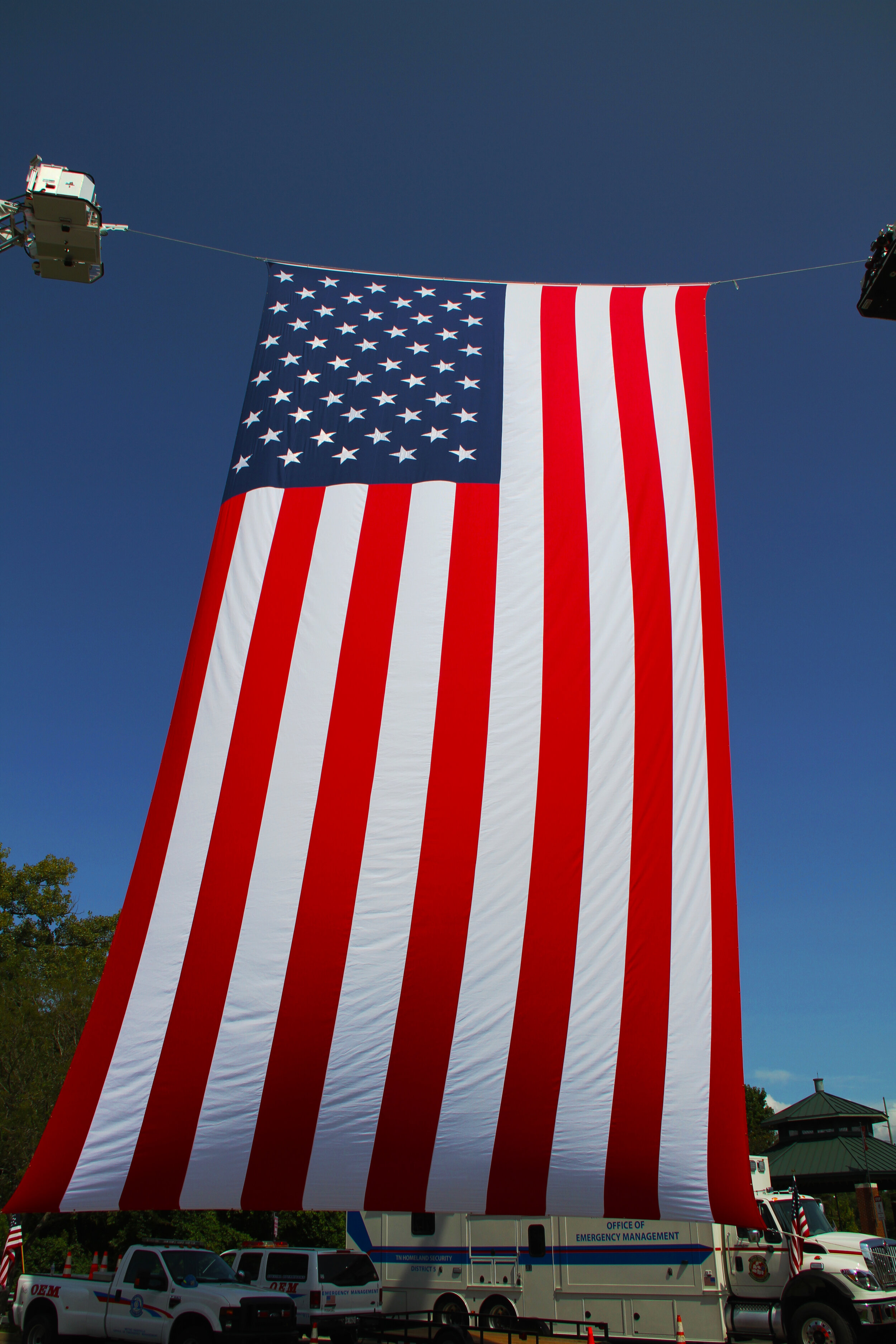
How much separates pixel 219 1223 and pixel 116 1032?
18.7 metres

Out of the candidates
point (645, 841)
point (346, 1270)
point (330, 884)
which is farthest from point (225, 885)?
point (346, 1270)

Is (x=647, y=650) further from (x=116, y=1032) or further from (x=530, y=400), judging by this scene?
(x=116, y=1032)

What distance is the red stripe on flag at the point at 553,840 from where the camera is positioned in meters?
5.48

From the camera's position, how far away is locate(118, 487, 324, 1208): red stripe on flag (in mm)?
5273

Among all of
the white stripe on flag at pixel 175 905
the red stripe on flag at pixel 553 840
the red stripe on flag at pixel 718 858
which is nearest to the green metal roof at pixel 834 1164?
the red stripe on flag at pixel 718 858

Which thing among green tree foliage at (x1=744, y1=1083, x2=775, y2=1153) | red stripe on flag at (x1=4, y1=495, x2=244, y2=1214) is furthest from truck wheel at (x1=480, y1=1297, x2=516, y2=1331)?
green tree foliage at (x1=744, y1=1083, x2=775, y2=1153)

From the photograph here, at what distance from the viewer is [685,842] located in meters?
6.34

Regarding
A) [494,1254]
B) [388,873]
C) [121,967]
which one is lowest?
[494,1254]

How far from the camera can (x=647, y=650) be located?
22.6 ft

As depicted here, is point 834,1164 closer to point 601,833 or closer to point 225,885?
point 601,833

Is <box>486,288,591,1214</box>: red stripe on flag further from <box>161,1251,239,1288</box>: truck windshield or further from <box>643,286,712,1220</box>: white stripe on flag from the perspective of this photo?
<box>161,1251,239,1288</box>: truck windshield

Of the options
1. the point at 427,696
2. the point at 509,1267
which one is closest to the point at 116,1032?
the point at 427,696

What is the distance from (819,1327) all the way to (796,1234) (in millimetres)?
897

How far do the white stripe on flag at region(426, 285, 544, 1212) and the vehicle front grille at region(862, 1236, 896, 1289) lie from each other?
24.8ft
